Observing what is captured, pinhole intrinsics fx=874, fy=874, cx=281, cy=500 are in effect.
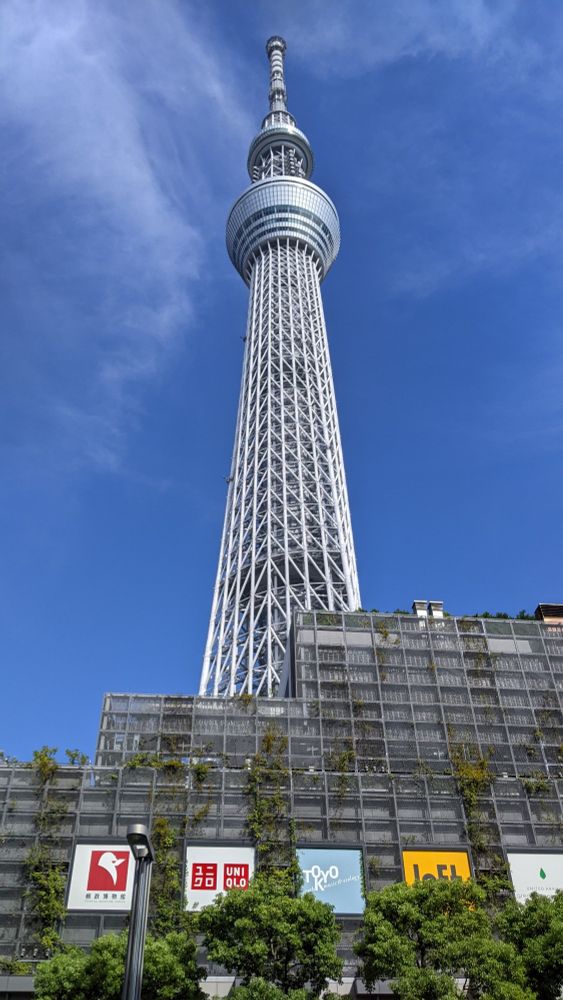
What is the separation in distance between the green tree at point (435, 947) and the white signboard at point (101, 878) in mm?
10379

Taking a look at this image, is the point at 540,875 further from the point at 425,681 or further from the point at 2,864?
the point at 2,864

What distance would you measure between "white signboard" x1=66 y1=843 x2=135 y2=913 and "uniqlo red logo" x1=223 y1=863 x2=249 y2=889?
345 centimetres

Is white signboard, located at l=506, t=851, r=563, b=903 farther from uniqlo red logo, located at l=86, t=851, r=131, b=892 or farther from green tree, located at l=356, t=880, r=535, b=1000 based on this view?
uniqlo red logo, located at l=86, t=851, r=131, b=892

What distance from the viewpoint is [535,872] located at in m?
34.3

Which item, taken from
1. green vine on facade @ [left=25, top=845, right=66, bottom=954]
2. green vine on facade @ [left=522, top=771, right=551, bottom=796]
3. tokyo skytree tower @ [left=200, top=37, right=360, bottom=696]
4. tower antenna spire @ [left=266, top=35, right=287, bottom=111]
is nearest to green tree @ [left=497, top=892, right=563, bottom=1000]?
green vine on facade @ [left=522, top=771, right=551, bottom=796]

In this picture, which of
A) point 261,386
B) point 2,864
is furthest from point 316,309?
point 2,864

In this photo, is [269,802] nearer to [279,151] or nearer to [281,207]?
[281,207]

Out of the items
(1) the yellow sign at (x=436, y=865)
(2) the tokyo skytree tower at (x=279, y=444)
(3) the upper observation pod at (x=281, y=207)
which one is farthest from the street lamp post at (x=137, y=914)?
(3) the upper observation pod at (x=281, y=207)

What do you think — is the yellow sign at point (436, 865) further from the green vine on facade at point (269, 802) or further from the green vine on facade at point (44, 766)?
the green vine on facade at point (44, 766)

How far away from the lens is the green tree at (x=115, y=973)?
22.8m

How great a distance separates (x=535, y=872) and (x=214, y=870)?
12.6 metres

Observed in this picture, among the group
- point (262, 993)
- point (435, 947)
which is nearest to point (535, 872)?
point (435, 947)

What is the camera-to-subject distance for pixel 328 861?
33.4m

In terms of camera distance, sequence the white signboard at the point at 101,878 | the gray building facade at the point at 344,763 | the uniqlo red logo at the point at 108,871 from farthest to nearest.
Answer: the gray building facade at the point at 344,763 → the uniqlo red logo at the point at 108,871 → the white signboard at the point at 101,878
